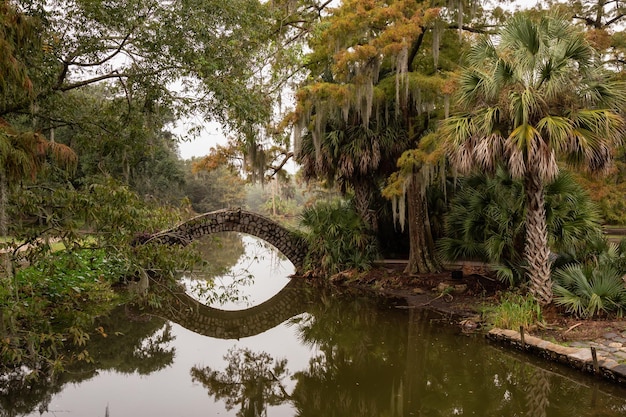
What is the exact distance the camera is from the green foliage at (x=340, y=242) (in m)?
15.6

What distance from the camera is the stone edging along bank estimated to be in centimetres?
665

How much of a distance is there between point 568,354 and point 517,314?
150cm

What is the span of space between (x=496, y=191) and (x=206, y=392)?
25.5ft

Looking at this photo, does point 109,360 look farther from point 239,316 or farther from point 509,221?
point 509,221

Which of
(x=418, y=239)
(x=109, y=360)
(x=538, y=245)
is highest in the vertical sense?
(x=538, y=245)

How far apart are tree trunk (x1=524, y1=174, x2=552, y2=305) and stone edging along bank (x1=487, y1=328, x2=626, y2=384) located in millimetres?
1189

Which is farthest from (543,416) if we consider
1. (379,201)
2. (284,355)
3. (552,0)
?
(552,0)

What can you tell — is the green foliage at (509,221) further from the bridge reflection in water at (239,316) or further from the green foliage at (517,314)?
the bridge reflection in water at (239,316)

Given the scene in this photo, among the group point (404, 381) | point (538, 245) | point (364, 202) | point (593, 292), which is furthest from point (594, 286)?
point (364, 202)

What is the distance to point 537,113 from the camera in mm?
8844

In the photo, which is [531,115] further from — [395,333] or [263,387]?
[263,387]

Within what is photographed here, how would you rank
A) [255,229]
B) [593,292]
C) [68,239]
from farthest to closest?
[255,229]
[593,292]
[68,239]

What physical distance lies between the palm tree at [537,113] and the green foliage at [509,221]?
3.70 ft

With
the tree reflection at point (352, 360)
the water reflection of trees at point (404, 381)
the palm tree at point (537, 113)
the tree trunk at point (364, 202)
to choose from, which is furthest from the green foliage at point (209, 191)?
the palm tree at point (537, 113)
